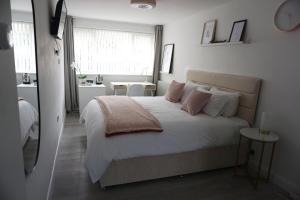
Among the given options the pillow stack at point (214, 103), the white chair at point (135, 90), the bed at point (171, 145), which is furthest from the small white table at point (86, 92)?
the pillow stack at point (214, 103)

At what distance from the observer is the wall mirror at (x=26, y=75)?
0.98m

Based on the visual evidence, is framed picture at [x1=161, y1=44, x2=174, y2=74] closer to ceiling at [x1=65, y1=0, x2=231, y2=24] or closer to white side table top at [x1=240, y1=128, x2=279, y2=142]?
ceiling at [x1=65, y1=0, x2=231, y2=24]

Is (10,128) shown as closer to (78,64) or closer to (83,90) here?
(83,90)

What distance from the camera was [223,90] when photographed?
3232mm

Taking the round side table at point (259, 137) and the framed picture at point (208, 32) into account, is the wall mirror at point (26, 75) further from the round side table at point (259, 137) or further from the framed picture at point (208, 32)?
the framed picture at point (208, 32)

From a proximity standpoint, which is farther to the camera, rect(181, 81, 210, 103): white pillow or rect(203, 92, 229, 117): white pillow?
rect(181, 81, 210, 103): white pillow

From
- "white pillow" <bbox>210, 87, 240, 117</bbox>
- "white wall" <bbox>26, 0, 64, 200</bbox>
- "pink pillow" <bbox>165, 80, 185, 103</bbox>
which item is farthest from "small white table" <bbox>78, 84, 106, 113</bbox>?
"white pillow" <bbox>210, 87, 240, 117</bbox>

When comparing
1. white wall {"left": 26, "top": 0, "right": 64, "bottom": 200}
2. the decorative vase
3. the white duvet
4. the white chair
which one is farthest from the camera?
the white chair

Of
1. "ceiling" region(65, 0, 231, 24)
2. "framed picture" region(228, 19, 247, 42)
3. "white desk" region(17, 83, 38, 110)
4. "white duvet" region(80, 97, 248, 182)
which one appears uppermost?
"ceiling" region(65, 0, 231, 24)

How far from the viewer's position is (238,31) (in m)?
2.98

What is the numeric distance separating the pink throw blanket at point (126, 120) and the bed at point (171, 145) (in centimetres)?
7

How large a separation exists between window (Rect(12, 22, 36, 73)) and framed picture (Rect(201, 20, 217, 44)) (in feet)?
9.99

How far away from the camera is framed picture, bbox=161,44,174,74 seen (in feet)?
16.8

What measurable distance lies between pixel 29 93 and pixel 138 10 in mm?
3343
